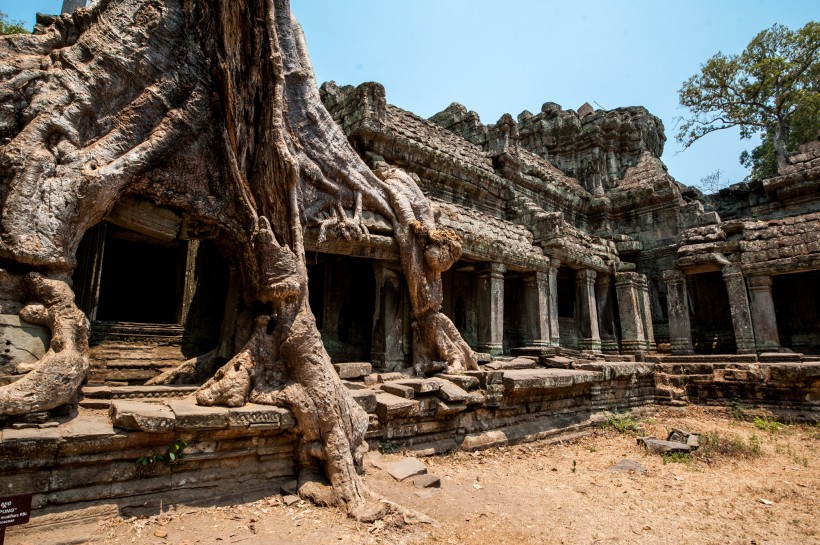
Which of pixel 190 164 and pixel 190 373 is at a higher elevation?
pixel 190 164

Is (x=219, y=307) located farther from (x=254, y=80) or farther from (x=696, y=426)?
(x=696, y=426)

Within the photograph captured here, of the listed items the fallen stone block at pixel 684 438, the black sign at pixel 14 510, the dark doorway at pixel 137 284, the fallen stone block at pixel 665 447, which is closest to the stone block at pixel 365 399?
the black sign at pixel 14 510

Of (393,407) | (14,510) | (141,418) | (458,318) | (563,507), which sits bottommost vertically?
(563,507)

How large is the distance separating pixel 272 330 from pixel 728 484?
17.3 feet

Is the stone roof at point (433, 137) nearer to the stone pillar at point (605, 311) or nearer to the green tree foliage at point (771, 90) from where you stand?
the stone pillar at point (605, 311)

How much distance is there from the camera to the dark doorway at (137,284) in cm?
1025

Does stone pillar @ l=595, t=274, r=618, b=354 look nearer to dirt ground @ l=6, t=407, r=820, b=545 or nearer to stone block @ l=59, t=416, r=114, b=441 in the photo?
dirt ground @ l=6, t=407, r=820, b=545

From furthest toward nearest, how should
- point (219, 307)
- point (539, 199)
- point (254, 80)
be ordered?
point (539, 199) → point (219, 307) → point (254, 80)

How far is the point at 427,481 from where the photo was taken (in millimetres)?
4488

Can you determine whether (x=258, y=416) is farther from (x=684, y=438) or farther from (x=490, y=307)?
(x=684, y=438)

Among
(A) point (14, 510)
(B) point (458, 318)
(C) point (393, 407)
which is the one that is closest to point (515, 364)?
(B) point (458, 318)

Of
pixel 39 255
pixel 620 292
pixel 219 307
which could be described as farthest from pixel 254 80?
pixel 620 292

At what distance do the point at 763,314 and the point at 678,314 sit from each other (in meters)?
1.67

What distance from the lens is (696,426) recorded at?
804cm
